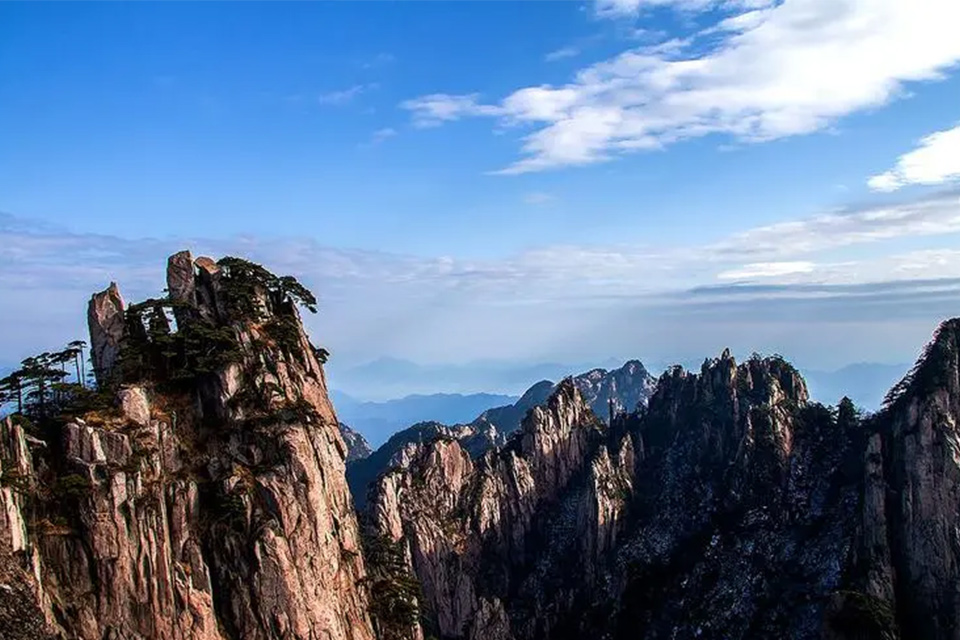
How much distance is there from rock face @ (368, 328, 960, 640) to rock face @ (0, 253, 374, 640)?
4960cm

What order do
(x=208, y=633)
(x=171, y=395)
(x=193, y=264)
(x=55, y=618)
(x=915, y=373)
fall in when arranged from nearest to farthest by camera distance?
(x=55, y=618) → (x=208, y=633) → (x=171, y=395) → (x=193, y=264) → (x=915, y=373)

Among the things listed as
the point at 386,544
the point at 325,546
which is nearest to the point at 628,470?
the point at 386,544

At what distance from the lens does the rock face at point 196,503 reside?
64.6m

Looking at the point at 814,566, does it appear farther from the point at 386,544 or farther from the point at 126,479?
the point at 126,479

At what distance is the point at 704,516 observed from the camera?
5256 inches

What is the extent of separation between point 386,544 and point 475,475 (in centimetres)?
4946

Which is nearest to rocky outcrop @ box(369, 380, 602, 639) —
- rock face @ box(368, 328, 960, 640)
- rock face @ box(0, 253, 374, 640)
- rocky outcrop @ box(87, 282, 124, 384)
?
rock face @ box(368, 328, 960, 640)

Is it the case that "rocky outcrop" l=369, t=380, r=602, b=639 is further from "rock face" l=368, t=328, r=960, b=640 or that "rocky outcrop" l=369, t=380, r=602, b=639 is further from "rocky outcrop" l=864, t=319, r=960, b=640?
"rocky outcrop" l=864, t=319, r=960, b=640

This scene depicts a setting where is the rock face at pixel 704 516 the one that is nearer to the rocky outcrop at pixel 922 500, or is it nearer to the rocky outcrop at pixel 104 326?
the rocky outcrop at pixel 922 500

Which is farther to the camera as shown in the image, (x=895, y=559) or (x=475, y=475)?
(x=475, y=475)

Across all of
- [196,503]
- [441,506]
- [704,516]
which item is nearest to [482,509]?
[441,506]

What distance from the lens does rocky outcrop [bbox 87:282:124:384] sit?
85000 millimetres

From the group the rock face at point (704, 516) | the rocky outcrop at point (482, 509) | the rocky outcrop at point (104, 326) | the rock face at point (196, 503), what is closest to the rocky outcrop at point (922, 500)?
the rock face at point (704, 516)

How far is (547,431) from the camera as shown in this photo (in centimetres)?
16062
